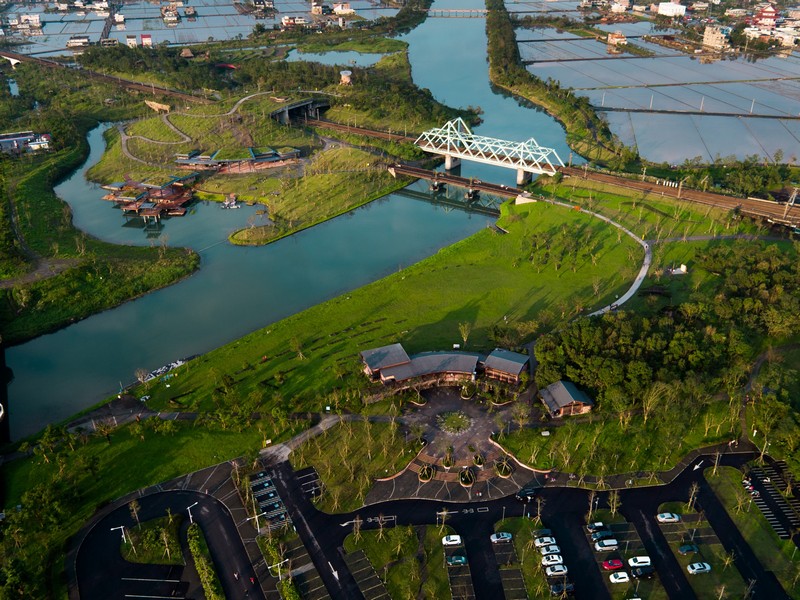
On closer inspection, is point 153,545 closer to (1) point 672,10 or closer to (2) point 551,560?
(2) point 551,560

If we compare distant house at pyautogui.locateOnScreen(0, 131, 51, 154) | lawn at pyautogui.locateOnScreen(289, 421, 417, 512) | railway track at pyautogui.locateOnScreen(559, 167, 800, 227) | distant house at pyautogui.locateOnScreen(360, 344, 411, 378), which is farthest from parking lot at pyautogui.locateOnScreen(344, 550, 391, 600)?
distant house at pyautogui.locateOnScreen(0, 131, 51, 154)

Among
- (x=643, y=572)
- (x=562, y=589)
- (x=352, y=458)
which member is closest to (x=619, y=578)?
(x=643, y=572)

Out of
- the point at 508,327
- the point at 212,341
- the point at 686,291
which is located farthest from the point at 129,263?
the point at 686,291

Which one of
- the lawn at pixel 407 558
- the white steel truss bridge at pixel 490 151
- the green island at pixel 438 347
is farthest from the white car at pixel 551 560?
the white steel truss bridge at pixel 490 151

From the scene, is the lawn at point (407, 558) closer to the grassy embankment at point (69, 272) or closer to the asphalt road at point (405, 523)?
the asphalt road at point (405, 523)

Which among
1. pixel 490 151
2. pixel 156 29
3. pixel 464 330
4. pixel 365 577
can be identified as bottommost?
pixel 365 577

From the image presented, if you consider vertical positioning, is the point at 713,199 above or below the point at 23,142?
below
